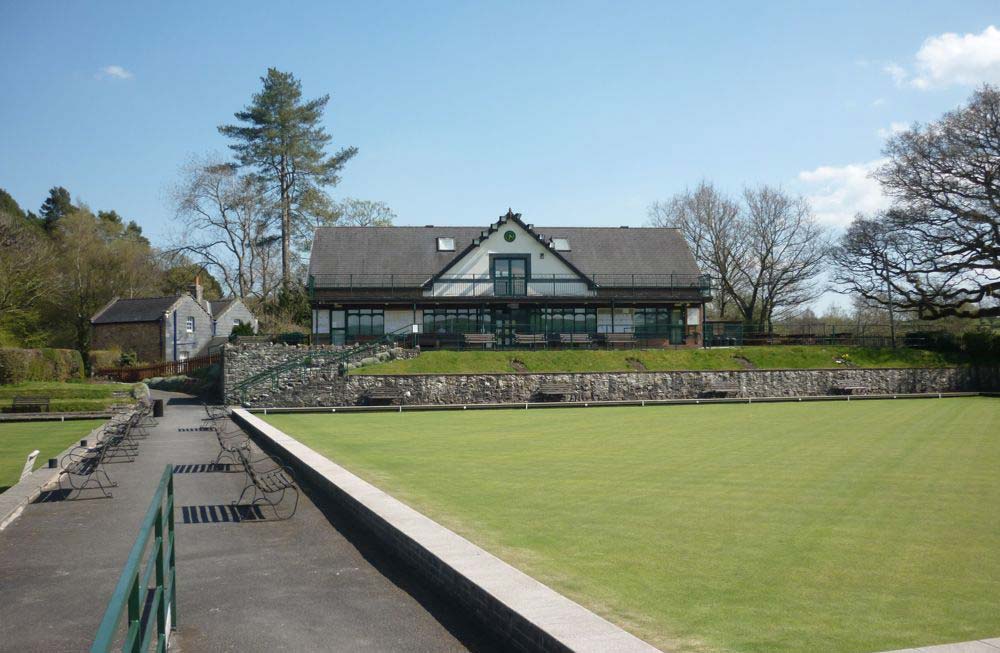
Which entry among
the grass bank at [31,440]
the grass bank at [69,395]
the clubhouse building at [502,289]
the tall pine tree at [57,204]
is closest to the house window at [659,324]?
the clubhouse building at [502,289]

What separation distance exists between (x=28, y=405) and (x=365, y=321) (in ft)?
58.9

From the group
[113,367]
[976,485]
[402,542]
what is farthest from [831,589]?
[113,367]

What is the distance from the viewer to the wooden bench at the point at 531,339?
40125 millimetres

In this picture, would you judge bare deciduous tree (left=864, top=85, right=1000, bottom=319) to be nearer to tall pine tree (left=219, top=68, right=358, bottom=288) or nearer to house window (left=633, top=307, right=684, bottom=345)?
house window (left=633, top=307, right=684, bottom=345)

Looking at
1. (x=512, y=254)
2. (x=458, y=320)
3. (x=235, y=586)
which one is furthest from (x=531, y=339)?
(x=235, y=586)

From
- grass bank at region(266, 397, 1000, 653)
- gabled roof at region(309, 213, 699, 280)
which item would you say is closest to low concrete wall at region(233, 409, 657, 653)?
grass bank at region(266, 397, 1000, 653)

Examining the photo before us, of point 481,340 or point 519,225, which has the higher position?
point 519,225

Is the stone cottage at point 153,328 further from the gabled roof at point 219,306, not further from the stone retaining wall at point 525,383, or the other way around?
the stone retaining wall at point 525,383

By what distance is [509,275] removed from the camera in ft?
146

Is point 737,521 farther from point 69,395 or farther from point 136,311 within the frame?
point 136,311

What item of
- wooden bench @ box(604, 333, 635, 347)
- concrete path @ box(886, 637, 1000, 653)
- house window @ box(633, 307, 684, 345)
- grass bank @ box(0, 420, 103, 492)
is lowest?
grass bank @ box(0, 420, 103, 492)

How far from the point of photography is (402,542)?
798cm

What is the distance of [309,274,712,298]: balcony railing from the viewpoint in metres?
43.4

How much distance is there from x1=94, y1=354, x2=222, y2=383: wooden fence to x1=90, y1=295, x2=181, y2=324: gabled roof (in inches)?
184
